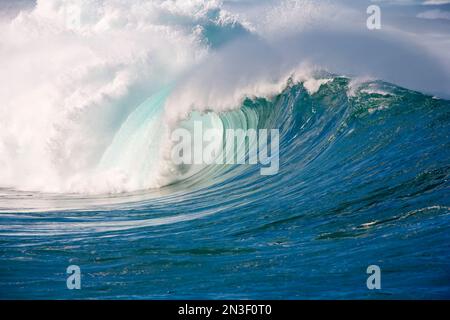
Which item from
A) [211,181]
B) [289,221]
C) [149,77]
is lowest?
[289,221]

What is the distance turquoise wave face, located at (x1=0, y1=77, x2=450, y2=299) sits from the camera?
6.00 metres

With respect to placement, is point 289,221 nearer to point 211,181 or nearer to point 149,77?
point 211,181

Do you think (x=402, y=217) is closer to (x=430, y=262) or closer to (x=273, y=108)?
(x=430, y=262)

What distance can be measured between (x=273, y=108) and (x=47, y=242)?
7.25 metres

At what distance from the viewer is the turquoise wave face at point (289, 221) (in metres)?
6.00

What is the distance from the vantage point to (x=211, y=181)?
39.1ft

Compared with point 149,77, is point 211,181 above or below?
below

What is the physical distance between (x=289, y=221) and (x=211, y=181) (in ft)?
13.0

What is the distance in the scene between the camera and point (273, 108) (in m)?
13.7

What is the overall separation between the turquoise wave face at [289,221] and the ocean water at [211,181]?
32 millimetres

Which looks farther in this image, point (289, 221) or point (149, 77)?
point (149, 77)

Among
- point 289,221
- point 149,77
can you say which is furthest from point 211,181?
point 149,77

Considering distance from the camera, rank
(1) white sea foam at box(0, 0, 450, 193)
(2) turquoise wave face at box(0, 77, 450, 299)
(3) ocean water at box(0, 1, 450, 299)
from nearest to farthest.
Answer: (2) turquoise wave face at box(0, 77, 450, 299), (3) ocean water at box(0, 1, 450, 299), (1) white sea foam at box(0, 0, 450, 193)

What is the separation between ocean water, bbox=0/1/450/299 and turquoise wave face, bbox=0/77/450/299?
0.03 metres
